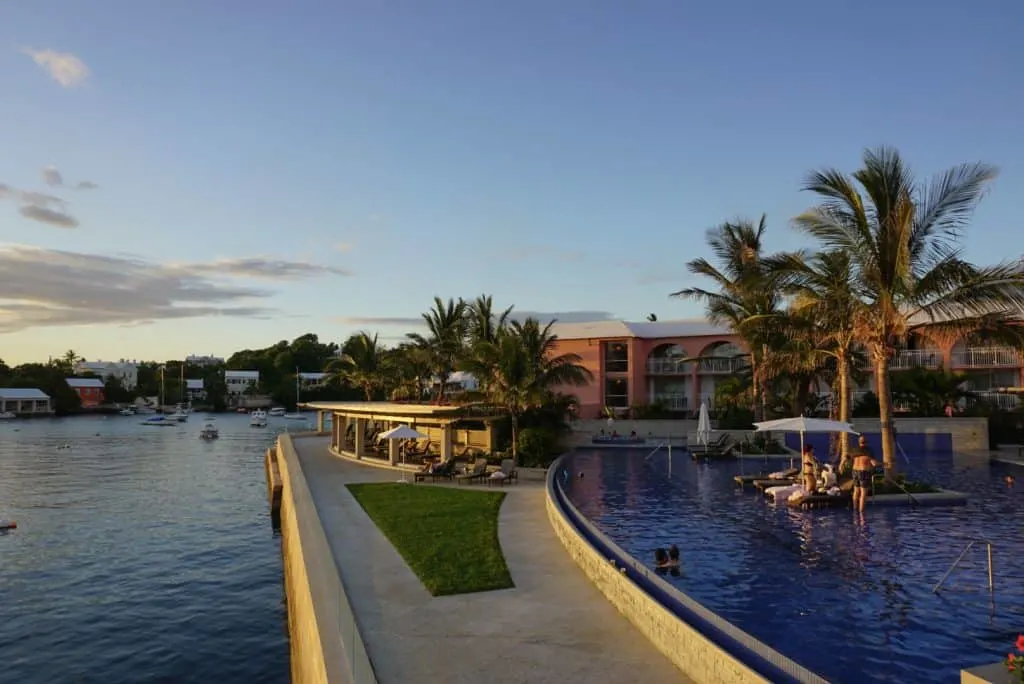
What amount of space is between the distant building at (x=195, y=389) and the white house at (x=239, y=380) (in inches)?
197

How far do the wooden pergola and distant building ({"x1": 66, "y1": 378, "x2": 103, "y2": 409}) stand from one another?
105252mm

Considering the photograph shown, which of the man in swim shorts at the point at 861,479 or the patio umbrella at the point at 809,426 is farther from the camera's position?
the patio umbrella at the point at 809,426

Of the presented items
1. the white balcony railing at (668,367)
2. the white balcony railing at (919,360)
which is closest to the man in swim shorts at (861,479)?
the white balcony railing at (919,360)

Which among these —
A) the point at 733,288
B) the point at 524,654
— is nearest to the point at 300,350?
the point at 733,288

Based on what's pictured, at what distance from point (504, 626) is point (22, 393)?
414 feet

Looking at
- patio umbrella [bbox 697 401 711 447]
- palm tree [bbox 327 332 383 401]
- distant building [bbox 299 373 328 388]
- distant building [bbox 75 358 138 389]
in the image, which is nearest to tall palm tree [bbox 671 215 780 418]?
patio umbrella [bbox 697 401 711 447]

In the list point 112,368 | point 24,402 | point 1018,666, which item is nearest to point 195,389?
point 24,402

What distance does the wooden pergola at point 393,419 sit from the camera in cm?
2594

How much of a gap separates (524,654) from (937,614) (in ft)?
19.2

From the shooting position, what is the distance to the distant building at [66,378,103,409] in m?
123

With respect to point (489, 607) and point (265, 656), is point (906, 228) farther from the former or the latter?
point (265, 656)

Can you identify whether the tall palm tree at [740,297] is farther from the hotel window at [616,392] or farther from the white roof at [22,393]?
the white roof at [22,393]

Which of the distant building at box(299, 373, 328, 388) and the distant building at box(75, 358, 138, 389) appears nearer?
the distant building at box(299, 373, 328, 388)

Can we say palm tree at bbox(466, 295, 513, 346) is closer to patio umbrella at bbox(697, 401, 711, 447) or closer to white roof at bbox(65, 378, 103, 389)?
patio umbrella at bbox(697, 401, 711, 447)
